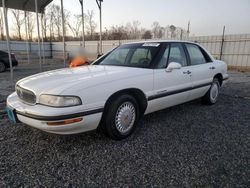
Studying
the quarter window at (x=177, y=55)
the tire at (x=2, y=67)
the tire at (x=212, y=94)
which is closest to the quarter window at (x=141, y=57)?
the quarter window at (x=177, y=55)

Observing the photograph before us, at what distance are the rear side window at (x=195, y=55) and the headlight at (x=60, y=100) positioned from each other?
2664 millimetres

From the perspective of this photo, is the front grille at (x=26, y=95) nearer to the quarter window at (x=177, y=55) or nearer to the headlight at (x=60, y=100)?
the headlight at (x=60, y=100)

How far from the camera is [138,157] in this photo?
2447 mm

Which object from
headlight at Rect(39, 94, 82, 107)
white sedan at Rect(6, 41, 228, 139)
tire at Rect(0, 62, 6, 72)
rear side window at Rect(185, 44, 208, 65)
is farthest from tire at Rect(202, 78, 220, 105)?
tire at Rect(0, 62, 6, 72)

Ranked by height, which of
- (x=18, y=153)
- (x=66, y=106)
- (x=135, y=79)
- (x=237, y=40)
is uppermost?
(x=237, y=40)

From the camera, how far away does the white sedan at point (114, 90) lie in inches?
91.0

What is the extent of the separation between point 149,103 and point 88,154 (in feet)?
4.01

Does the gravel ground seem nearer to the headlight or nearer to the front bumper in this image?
the front bumper

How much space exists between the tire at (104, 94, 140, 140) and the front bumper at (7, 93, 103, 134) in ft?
0.65

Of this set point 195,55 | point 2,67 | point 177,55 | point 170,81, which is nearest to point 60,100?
point 170,81

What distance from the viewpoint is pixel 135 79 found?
290 cm

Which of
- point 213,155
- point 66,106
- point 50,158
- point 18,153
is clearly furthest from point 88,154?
point 213,155

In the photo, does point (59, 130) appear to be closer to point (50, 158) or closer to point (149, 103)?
point (50, 158)

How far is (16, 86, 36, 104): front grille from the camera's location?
2.49m
